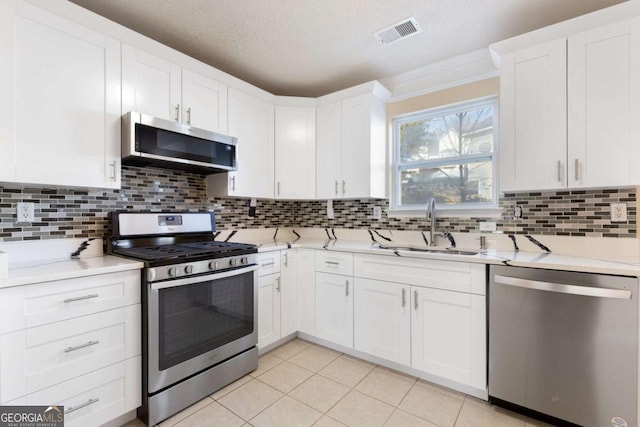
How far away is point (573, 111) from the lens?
178cm

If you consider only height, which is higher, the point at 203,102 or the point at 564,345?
the point at 203,102

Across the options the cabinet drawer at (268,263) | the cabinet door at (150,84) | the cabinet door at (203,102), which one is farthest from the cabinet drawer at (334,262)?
the cabinet door at (150,84)

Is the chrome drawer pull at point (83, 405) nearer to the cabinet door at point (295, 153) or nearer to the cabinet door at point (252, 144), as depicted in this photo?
the cabinet door at point (252, 144)

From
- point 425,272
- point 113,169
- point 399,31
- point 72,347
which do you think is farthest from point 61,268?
point 399,31

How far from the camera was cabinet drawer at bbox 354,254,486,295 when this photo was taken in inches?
72.8

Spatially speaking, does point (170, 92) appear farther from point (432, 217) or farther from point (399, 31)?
point (432, 217)

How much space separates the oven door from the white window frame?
150cm

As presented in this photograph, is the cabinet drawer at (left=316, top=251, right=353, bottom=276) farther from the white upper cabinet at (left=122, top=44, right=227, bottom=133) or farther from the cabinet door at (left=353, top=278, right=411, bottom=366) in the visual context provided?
the white upper cabinet at (left=122, top=44, right=227, bottom=133)

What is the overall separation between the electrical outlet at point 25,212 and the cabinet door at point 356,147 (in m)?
2.20

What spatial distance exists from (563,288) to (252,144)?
2.45 meters

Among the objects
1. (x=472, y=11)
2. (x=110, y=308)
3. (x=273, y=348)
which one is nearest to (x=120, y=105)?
(x=110, y=308)

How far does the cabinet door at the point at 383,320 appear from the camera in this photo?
2.12 m

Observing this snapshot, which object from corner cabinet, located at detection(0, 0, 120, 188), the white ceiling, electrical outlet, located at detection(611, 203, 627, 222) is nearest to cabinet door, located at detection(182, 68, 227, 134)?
the white ceiling

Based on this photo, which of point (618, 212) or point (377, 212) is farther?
point (377, 212)
